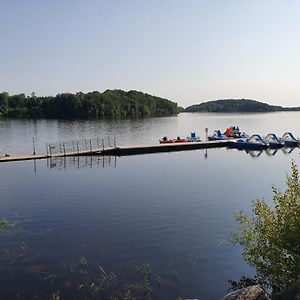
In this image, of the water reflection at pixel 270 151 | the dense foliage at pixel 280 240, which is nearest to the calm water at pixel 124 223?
the dense foliage at pixel 280 240

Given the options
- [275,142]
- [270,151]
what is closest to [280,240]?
[270,151]

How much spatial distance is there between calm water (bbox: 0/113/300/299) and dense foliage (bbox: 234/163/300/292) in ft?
13.7

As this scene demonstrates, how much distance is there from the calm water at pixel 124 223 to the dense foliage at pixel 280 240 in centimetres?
418

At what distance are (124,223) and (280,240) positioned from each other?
46.2ft

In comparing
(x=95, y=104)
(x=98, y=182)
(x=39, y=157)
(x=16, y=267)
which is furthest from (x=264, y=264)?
(x=95, y=104)

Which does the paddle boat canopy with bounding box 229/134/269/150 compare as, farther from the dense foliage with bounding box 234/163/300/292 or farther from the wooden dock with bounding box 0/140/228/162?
the dense foliage with bounding box 234/163/300/292

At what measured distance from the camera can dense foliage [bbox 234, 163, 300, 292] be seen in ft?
33.1

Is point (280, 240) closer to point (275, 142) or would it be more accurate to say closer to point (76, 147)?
point (275, 142)

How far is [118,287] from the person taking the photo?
15.0m

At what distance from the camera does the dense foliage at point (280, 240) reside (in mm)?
10102

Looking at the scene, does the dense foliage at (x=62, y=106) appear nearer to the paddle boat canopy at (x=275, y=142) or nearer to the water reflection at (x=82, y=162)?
the paddle boat canopy at (x=275, y=142)

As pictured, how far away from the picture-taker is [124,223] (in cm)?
2333

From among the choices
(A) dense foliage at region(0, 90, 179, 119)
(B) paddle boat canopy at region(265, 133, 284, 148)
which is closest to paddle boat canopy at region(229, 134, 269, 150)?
(B) paddle boat canopy at region(265, 133, 284, 148)

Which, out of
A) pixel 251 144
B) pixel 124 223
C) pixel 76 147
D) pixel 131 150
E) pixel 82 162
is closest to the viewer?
pixel 124 223
